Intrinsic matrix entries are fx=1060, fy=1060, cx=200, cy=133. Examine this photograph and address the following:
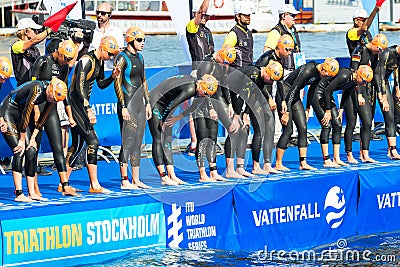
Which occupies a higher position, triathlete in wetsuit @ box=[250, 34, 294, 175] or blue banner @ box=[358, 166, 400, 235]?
triathlete in wetsuit @ box=[250, 34, 294, 175]

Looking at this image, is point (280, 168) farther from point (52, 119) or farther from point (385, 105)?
point (52, 119)

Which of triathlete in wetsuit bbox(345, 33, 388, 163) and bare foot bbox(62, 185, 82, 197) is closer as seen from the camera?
bare foot bbox(62, 185, 82, 197)

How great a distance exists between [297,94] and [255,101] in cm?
82

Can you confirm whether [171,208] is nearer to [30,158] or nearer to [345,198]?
[30,158]

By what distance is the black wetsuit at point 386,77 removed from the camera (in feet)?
50.8

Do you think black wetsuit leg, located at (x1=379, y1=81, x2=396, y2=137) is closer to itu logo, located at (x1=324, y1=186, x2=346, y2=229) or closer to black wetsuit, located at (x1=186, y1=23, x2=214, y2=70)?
itu logo, located at (x1=324, y1=186, x2=346, y2=229)

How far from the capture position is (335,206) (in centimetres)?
1434

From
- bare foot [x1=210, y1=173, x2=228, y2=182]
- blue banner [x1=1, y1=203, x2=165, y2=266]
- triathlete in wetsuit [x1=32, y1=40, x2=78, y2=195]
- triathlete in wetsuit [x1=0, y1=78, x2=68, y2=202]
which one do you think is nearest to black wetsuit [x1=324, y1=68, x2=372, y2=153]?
bare foot [x1=210, y1=173, x2=228, y2=182]

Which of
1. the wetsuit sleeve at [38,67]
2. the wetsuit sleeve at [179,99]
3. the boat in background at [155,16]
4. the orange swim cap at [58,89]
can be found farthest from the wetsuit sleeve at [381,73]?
the boat in background at [155,16]

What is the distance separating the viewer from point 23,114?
1218cm

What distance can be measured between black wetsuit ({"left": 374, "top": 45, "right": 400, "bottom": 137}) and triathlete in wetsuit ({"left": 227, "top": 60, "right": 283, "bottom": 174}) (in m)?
2.24

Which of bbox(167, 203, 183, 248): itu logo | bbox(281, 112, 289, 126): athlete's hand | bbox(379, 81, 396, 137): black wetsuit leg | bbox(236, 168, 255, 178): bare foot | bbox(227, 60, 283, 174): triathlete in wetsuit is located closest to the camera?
bbox(167, 203, 183, 248): itu logo

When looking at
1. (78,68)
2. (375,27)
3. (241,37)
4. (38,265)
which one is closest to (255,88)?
(241,37)

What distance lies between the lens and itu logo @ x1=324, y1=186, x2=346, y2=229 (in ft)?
46.8
